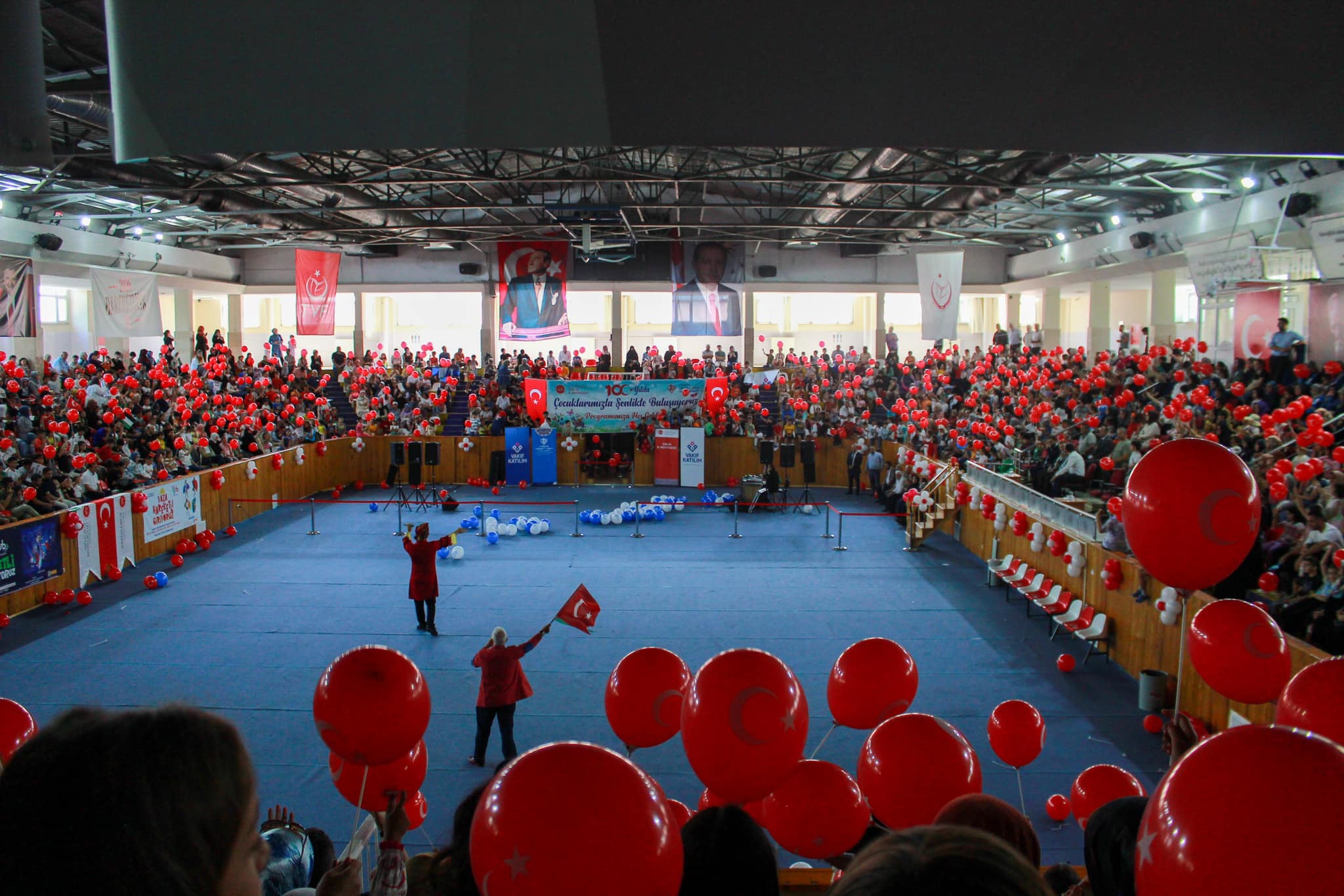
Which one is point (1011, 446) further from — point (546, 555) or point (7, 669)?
point (7, 669)

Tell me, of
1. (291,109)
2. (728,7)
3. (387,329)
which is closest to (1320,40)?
(728,7)

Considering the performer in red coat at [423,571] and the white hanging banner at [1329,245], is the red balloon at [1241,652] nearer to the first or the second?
the performer in red coat at [423,571]

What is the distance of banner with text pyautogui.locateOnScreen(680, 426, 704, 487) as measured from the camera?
76.3 ft

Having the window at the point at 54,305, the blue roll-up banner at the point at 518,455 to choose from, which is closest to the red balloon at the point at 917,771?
the blue roll-up banner at the point at 518,455

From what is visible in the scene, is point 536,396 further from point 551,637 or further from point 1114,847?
point 1114,847

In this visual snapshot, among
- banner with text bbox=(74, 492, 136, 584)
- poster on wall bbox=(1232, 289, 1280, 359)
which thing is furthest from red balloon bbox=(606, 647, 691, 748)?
poster on wall bbox=(1232, 289, 1280, 359)

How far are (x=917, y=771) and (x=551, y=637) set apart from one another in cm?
784

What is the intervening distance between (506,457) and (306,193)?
31.1 ft

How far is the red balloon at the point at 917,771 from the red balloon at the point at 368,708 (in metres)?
2.35

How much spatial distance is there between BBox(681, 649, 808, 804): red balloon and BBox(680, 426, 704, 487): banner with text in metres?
19.5

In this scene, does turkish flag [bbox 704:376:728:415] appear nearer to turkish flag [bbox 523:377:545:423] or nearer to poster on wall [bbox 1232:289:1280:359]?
turkish flag [bbox 523:377:545:423]

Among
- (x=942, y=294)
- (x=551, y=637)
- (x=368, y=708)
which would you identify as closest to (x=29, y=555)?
(x=551, y=637)

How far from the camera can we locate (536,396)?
2308cm

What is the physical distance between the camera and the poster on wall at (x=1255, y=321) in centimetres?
1650
